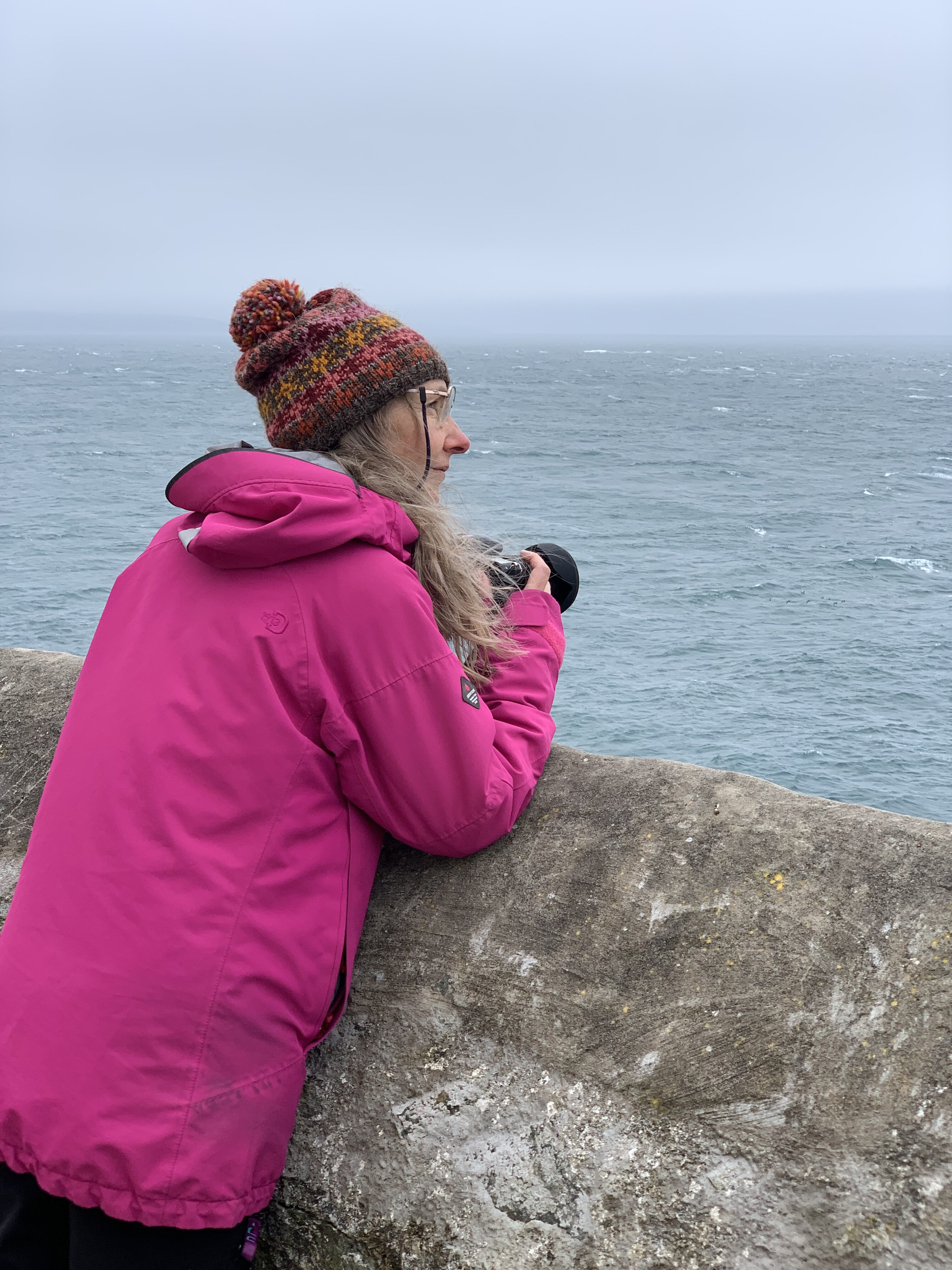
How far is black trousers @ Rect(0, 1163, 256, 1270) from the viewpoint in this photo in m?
1.78

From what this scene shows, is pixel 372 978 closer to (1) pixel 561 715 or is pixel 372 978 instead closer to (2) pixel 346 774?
(2) pixel 346 774

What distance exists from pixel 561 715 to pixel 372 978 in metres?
21.3

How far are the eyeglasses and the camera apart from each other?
346mm

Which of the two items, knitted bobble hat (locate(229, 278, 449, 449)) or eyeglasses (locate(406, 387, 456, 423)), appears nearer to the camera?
knitted bobble hat (locate(229, 278, 449, 449))

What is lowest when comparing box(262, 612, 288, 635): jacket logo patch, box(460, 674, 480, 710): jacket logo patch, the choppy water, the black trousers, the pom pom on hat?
the choppy water

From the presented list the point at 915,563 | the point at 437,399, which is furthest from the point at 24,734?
the point at 915,563

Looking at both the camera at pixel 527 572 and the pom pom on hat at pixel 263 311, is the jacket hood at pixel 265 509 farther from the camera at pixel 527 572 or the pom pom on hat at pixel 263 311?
the camera at pixel 527 572

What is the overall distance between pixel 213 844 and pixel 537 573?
1211 mm

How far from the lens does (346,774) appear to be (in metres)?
2.06

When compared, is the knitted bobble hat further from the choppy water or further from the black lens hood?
the black lens hood

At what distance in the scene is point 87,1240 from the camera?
5.84ft

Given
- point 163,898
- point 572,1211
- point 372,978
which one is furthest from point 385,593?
point 572,1211

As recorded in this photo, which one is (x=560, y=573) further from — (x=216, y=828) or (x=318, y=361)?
(x=216, y=828)

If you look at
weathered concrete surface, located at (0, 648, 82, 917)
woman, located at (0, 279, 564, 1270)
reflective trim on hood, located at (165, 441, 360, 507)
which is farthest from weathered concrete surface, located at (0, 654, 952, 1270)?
weathered concrete surface, located at (0, 648, 82, 917)
